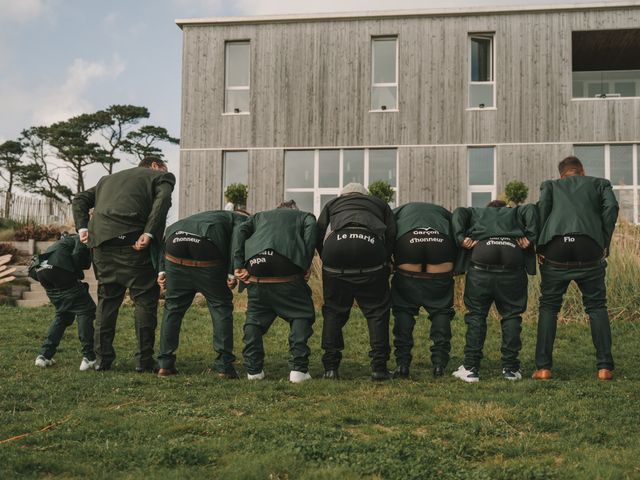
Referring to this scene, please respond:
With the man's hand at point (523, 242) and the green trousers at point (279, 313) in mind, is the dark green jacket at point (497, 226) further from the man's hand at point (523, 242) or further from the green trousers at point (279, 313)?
the green trousers at point (279, 313)

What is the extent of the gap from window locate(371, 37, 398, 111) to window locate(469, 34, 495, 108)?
225cm

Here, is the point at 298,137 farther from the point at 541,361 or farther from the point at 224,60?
the point at 541,361

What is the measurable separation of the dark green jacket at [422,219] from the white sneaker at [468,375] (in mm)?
1314

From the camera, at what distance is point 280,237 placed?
696 cm

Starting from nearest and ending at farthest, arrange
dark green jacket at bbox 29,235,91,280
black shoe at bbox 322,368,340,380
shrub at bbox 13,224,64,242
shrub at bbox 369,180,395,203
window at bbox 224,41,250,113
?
black shoe at bbox 322,368,340,380 < dark green jacket at bbox 29,235,91,280 < shrub at bbox 13,224,64,242 < shrub at bbox 369,180,395,203 < window at bbox 224,41,250,113

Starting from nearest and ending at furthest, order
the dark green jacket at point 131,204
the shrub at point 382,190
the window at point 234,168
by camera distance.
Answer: the dark green jacket at point 131,204 < the shrub at point 382,190 < the window at point 234,168

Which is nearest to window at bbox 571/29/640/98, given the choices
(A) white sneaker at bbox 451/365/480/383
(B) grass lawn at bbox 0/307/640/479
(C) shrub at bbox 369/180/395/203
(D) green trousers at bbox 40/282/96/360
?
(C) shrub at bbox 369/180/395/203

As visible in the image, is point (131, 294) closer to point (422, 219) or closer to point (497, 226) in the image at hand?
point (422, 219)

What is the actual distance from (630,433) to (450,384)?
2.08m

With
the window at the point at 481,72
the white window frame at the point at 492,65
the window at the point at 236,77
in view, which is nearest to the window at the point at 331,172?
the window at the point at 236,77

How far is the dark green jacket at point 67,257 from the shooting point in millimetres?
7709

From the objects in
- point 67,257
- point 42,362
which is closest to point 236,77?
point 67,257

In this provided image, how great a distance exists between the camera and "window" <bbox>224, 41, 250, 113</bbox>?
22.5 m

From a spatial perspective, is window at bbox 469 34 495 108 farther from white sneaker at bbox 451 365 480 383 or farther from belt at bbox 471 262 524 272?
white sneaker at bbox 451 365 480 383
